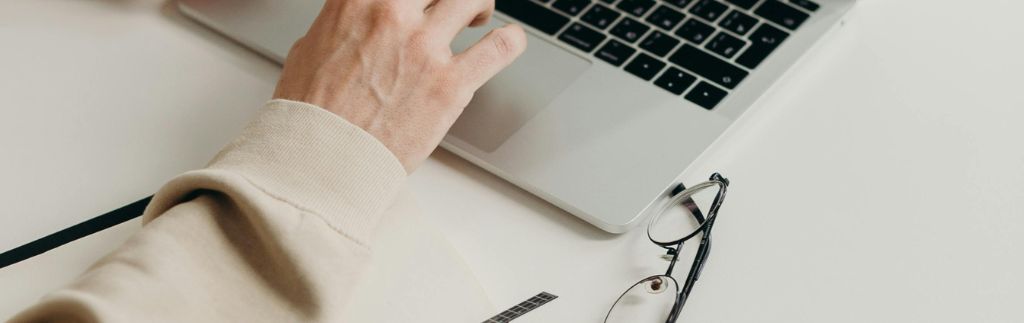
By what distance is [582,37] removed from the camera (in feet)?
2.86

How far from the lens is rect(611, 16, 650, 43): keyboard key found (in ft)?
2.84

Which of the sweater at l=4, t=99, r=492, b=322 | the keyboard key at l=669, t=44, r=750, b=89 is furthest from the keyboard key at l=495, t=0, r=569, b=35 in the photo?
the sweater at l=4, t=99, r=492, b=322

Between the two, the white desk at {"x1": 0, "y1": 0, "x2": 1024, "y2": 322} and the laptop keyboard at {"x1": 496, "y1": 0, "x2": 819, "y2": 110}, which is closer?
the white desk at {"x1": 0, "y1": 0, "x2": 1024, "y2": 322}

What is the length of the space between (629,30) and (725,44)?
7 centimetres

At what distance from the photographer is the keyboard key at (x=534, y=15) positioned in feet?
2.92

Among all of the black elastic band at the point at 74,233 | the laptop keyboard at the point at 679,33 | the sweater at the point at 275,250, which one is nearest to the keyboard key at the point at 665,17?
the laptop keyboard at the point at 679,33

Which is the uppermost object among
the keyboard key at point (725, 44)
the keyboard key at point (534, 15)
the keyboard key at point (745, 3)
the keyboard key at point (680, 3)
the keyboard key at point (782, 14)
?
the keyboard key at point (782, 14)

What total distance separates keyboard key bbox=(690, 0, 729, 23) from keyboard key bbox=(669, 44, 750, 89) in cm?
4

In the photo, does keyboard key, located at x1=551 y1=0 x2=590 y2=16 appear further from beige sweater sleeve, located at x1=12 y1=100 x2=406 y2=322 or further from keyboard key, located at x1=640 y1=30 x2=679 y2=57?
beige sweater sleeve, located at x1=12 y1=100 x2=406 y2=322

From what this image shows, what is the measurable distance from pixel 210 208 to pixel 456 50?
0.95ft

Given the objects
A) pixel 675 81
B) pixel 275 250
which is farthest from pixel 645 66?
pixel 275 250

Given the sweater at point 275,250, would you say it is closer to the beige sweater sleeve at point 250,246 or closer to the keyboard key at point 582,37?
the beige sweater sleeve at point 250,246

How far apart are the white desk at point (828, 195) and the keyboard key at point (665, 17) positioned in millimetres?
95

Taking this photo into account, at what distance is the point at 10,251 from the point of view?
719 millimetres
